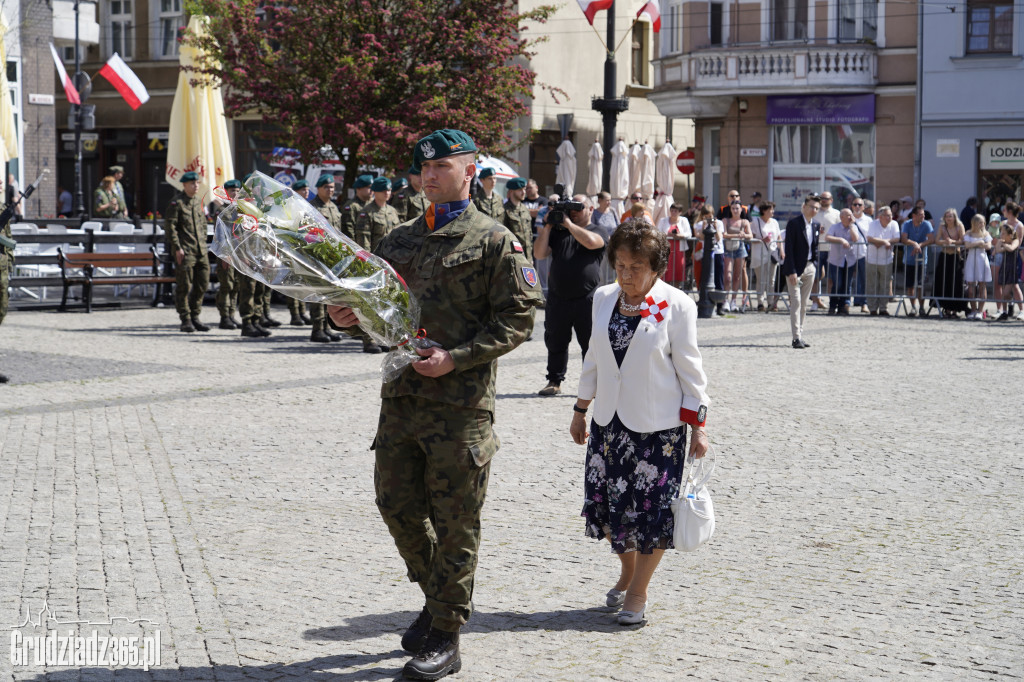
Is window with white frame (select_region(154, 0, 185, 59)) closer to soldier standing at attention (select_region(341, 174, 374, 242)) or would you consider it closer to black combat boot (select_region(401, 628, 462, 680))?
soldier standing at attention (select_region(341, 174, 374, 242))

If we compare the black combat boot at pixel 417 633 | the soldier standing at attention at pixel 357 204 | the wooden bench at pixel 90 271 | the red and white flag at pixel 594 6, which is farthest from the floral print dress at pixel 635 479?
the red and white flag at pixel 594 6

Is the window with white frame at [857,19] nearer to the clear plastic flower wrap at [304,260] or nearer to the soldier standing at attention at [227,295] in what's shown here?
the soldier standing at attention at [227,295]

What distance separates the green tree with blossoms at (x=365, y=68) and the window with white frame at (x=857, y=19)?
14.6 meters

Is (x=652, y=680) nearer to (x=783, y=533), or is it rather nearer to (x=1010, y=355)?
(x=783, y=533)

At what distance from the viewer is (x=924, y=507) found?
7320mm

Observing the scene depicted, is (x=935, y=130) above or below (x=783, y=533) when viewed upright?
above

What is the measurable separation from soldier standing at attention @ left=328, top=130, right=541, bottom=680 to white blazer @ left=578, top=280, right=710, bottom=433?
2.17ft

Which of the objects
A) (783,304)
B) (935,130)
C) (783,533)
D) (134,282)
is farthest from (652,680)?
(935,130)

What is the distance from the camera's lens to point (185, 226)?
17016mm

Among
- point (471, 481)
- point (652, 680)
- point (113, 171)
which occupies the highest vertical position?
point (113, 171)

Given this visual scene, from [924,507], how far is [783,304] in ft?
50.8

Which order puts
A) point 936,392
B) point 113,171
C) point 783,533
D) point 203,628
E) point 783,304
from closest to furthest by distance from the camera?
1. point 203,628
2. point 783,533
3. point 936,392
4. point 783,304
5. point 113,171

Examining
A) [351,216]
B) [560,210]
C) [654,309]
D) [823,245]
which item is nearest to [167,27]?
[823,245]

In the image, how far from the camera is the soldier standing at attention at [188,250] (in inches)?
667
